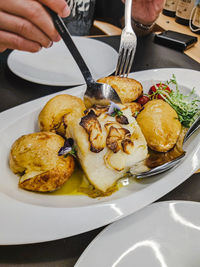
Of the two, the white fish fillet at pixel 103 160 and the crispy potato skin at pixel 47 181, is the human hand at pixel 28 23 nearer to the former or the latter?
the white fish fillet at pixel 103 160

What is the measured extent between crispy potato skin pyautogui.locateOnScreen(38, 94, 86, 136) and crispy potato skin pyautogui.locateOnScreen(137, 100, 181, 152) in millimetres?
283

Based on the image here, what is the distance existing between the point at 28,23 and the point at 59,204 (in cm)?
87

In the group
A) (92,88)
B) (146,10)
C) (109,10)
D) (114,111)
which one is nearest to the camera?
(114,111)

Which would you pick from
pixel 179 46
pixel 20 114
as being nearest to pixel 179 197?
pixel 20 114

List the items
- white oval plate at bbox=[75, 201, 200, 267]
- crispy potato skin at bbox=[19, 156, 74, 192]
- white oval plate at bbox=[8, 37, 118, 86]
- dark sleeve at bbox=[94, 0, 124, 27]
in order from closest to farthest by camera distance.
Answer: white oval plate at bbox=[75, 201, 200, 267] < crispy potato skin at bbox=[19, 156, 74, 192] < white oval plate at bbox=[8, 37, 118, 86] < dark sleeve at bbox=[94, 0, 124, 27]

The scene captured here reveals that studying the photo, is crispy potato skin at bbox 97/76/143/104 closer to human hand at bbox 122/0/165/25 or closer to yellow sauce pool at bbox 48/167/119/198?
yellow sauce pool at bbox 48/167/119/198

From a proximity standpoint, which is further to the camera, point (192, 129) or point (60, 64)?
point (60, 64)

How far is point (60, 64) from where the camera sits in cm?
169

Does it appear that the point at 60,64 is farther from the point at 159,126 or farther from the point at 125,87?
the point at 159,126

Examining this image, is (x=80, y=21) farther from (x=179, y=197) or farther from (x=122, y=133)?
(x=179, y=197)

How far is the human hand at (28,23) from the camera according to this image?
1123 mm

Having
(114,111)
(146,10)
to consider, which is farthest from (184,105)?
(146,10)

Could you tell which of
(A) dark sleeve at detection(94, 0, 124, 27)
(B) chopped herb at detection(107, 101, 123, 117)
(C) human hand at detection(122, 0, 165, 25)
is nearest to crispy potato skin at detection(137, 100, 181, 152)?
(B) chopped herb at detection(107, 101, 123, 117)

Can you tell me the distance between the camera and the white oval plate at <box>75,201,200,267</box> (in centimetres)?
70
